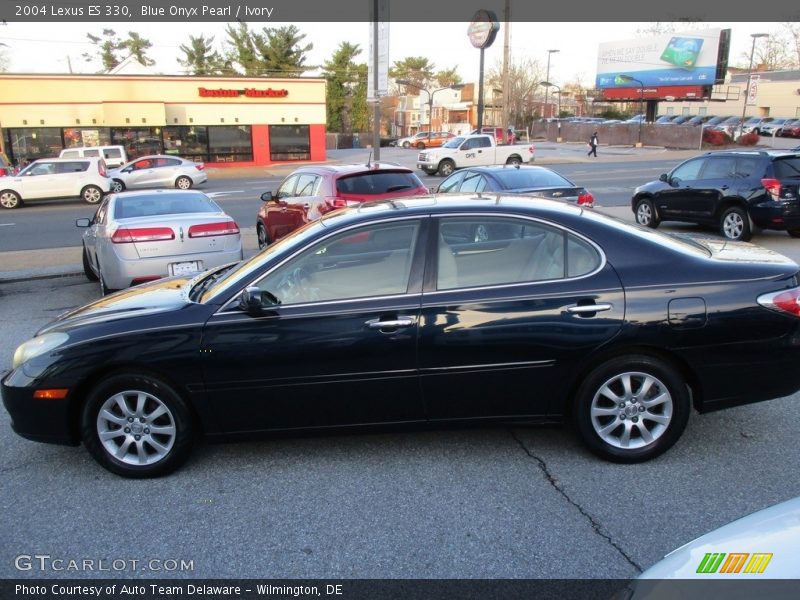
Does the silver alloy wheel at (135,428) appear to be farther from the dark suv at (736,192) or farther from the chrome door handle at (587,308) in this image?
the dark suv at (736,192)

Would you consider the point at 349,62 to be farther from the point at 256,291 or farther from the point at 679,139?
the point at 256,291

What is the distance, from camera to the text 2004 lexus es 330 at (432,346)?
3879 millimetres

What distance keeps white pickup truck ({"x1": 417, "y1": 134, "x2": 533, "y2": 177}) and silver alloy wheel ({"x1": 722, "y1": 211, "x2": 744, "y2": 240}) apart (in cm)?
1955

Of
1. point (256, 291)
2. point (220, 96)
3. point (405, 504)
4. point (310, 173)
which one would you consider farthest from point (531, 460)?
point (220, 96)

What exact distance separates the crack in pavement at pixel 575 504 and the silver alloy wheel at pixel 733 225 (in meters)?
9.00

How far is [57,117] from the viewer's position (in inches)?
1410

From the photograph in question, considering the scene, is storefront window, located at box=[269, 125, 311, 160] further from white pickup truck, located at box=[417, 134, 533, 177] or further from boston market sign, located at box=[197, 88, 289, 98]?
white pickup truck, located at box=[417, 134, 533, 177]

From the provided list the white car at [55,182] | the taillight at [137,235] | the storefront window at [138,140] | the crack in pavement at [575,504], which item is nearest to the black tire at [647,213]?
the taillight at [137,235]

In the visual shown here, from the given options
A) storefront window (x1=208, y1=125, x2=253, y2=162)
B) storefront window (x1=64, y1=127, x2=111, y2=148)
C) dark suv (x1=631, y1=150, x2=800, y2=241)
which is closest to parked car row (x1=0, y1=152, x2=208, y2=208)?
storefront window (x1=64, y1=127, x2=111, y2=148)

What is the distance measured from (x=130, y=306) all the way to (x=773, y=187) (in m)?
10.7

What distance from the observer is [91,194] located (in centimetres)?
2403

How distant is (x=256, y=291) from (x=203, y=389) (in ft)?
2.14

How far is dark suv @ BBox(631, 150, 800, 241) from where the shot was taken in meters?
11.2

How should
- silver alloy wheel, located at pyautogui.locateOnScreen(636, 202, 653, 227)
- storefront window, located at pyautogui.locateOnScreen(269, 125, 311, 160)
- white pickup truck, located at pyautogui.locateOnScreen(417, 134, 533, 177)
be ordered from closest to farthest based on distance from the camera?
silver alloy wheel, located at pyautogui.locateOnScreen(636, 202, 653, 227), white pickup truck, located at pyautogui.locateOnScreen(417, 134, 533, 177), storefront window, located at pyautogui.locateOnScreen(269, 125, 311, 160)
